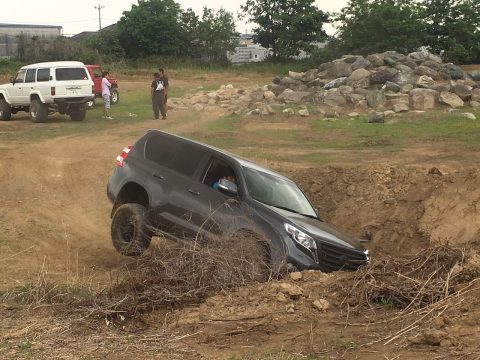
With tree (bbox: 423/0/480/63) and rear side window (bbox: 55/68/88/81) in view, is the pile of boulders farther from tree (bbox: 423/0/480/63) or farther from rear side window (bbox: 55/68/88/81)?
tree (bbox: 423/0/480/63)

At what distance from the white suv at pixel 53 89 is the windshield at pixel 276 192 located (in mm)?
15464

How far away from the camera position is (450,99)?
80.1 ft

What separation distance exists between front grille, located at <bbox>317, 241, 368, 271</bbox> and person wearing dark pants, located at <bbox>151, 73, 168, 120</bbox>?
16275mm

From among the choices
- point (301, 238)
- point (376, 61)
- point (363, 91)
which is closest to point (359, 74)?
point (376, 61)

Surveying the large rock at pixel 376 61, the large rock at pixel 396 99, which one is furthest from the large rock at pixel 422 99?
the large rock at pixel 376 61

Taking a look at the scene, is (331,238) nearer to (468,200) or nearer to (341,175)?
(468,200)

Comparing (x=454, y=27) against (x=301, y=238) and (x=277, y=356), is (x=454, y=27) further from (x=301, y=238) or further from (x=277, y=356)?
(x=277, y=356)

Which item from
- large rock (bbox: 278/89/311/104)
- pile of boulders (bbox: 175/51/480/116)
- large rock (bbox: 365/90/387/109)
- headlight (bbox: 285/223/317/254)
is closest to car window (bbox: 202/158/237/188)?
headlight (bbox: 285/223/317/254)

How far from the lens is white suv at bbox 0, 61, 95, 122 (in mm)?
23297

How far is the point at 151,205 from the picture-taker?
30.3ft

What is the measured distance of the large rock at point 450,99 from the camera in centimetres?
2422

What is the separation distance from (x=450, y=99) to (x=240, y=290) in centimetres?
1998

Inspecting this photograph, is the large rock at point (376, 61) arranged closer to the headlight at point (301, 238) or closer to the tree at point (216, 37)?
the headlight at point (301, 238)

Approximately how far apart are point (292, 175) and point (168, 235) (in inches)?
247
